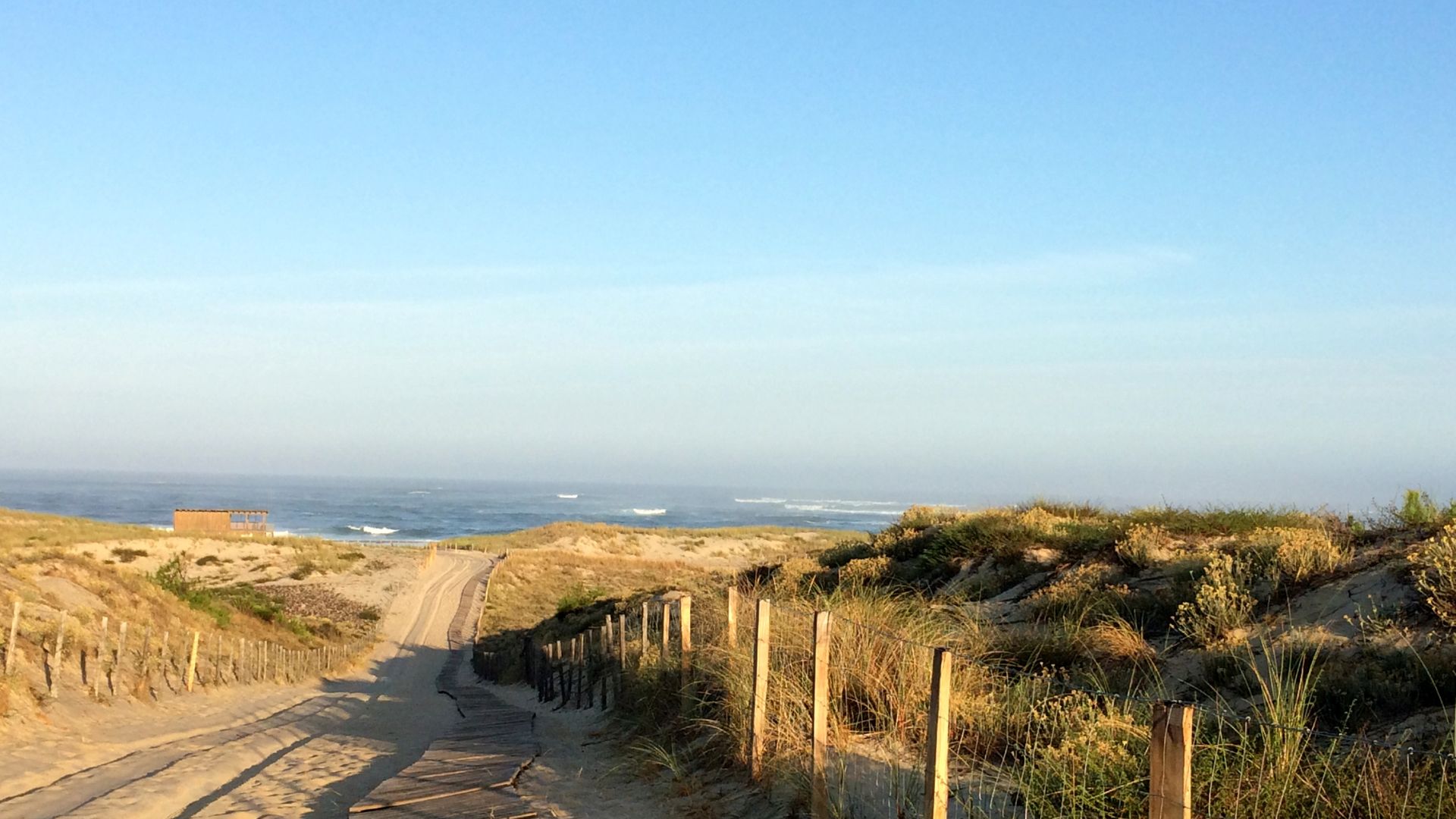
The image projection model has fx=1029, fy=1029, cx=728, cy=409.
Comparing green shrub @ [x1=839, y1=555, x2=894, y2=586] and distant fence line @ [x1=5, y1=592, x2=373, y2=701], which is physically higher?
green shrub @ [x1=839, y1=555, x2=894, y2=586]

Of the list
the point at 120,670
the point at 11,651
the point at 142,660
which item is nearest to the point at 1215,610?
the point at 11,651

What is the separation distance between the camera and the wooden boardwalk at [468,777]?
789 centimetres

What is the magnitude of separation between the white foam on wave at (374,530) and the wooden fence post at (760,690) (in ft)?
374

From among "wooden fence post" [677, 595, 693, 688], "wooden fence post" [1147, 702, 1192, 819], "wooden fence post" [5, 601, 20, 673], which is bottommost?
"wooden fence post" [5, 601, 20, 673]

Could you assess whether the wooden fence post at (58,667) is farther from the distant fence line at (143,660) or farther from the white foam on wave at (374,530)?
the white foam on wave at (374,530)

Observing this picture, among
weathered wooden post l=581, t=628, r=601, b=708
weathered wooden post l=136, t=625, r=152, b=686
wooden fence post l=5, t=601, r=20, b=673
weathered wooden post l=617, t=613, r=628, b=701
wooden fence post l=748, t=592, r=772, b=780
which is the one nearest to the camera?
wooden fence post l=748, t=592, r=772, b=780

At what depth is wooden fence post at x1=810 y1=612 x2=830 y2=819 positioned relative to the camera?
6.71 m

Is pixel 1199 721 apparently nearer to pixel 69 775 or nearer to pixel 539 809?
pixel 539 809

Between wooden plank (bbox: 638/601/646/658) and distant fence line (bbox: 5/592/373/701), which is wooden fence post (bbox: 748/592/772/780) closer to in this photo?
wooden plank (bbox: 638/601/646/658)

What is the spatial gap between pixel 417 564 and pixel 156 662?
43.1m

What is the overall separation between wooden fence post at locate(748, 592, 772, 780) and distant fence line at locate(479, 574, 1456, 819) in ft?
0.04

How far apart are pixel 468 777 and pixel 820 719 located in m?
3.78

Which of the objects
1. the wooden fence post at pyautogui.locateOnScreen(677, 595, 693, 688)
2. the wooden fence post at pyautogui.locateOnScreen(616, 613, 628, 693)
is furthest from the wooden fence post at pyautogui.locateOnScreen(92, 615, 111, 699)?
the wooden fence post at pyautogui.locateOnScreen(677, 595, 693, 688)

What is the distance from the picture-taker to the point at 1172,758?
4.03 m
